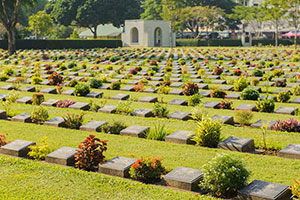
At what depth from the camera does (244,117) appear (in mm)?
10703

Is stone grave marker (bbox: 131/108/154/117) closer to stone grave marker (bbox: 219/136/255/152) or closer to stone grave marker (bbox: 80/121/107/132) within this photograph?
stone grave marker (bbox: 80/121/107/132)

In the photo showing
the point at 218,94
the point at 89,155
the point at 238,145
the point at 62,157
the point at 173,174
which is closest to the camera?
the point at 173,174

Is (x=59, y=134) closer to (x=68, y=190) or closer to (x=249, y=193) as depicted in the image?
(x=68, y=190)

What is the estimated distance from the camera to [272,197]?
18.7ft

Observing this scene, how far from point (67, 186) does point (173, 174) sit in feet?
5.94

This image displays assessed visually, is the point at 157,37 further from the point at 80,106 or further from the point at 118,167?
the point at 118,167

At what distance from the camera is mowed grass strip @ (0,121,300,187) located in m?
7.15

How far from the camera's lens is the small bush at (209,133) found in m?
8.78

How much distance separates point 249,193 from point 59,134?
5510 millimetres

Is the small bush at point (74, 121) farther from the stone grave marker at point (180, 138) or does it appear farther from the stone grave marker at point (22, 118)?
the stone grave marker at point (180, 138)

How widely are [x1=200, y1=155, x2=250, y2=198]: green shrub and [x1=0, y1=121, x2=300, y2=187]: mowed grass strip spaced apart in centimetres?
82

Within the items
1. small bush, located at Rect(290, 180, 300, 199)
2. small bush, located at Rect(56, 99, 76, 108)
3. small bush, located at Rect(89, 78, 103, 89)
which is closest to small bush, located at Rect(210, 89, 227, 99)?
small bush, located at Rect(56, 99, 76, 108)

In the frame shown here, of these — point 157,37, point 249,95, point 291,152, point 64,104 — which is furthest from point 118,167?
point 157,37

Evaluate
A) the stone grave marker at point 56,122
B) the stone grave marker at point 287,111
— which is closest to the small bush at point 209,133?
the stone grave marker at point 56,122
